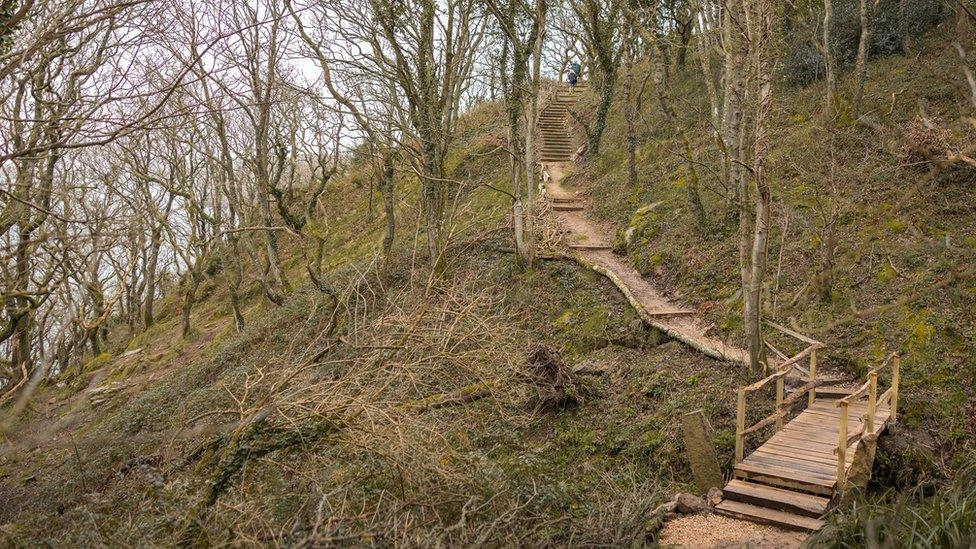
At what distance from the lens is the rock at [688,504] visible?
286 inches

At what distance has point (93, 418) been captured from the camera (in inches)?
667

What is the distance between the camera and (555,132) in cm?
2831

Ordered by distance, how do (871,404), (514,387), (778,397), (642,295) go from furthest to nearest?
(642,295) < (514,387) < (778,397) < (871,404)

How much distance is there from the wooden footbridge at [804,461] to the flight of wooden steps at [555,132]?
18.4 metres

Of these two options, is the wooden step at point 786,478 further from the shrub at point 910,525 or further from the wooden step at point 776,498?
the shrub at point 910,525

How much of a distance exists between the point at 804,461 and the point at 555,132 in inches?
867

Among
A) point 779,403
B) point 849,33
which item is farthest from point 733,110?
point 849,33

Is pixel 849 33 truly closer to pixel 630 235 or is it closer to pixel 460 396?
pixel 630 235

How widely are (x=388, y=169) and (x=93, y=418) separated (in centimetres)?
971

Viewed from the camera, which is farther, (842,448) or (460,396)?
(460,396)

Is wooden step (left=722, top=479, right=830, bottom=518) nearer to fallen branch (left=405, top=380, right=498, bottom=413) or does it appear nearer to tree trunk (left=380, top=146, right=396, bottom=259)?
fallen branch (left=405, top=380, right=498, bottom=413)

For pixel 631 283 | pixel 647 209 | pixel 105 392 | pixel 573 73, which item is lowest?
pixel 105 392

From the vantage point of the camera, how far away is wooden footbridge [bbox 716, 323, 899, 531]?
6.99 m

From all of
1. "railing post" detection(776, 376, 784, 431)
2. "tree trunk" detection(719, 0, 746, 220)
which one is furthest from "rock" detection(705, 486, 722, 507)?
"tree trunk" detection(719, 0, 746, 220)
